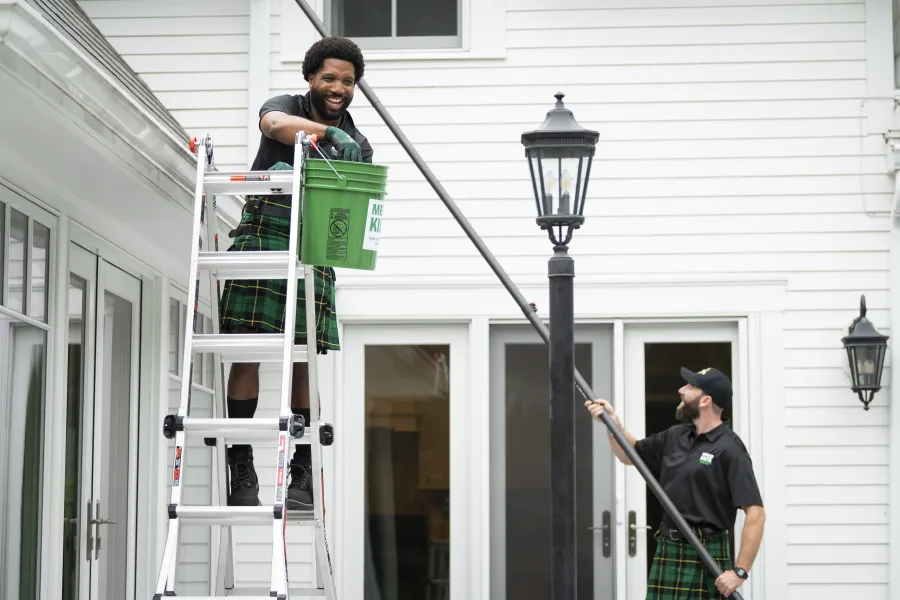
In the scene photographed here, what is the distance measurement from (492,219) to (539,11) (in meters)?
1.10

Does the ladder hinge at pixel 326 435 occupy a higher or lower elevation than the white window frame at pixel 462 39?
lower

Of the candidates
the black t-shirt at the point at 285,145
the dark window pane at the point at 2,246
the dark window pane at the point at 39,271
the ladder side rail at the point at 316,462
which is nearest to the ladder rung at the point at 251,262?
the ladder side rail at the point at 316,462

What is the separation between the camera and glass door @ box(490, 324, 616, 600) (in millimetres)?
6934

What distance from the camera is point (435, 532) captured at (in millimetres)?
6977

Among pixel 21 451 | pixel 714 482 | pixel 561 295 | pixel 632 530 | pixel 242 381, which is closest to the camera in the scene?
pixel 242 381

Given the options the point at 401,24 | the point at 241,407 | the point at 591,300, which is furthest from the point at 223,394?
the point at 401,24

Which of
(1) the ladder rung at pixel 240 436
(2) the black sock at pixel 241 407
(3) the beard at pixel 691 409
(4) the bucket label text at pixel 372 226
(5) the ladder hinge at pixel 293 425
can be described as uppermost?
(4) the bucket label text at pixel 372 226

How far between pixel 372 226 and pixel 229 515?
3.04 feet

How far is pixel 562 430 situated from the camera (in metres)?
4.45

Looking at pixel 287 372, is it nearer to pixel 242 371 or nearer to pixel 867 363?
pixel 242 371

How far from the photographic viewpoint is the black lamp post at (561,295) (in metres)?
4.44

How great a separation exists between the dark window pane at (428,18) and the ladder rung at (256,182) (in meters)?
3.38

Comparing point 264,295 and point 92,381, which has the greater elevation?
point 264,295

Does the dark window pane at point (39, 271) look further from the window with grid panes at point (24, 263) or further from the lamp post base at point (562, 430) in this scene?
the lamp post base at point (562, 430)
